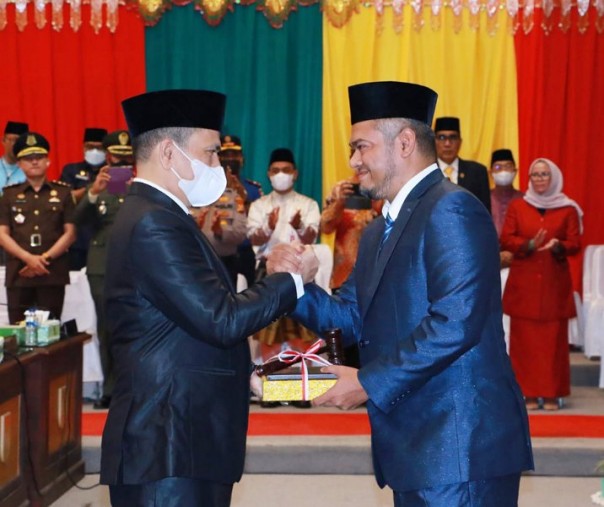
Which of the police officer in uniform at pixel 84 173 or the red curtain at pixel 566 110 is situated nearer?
the police officer in uniform at pixel 84 173

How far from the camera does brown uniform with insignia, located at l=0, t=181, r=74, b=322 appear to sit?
5.71 m

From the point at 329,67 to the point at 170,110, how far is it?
5.74m

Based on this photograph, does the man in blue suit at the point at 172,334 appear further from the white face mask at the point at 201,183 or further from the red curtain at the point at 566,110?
the red curtain at the point at 566,110

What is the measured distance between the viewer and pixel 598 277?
21.7 feet

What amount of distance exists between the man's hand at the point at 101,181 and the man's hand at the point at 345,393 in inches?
142

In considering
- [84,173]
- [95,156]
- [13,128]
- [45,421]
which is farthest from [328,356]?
[13,128]

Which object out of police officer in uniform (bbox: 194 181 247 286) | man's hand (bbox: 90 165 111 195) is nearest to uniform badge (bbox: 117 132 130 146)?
man's hand (bbox: 90 165 111 195)

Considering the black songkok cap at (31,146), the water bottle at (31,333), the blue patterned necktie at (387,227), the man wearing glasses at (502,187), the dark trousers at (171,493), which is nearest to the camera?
the dark trousers at (171,493)

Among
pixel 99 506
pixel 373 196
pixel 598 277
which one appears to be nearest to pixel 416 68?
pixel 598 277

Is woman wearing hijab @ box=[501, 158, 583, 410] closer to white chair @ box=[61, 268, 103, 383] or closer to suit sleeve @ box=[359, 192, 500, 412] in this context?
white chair @ box=[61, 268, 103, 383]

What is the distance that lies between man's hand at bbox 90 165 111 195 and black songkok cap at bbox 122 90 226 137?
325 cm

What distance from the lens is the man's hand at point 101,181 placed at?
5.44 meters

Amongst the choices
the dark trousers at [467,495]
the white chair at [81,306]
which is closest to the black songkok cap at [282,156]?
the white chair at [81,306]

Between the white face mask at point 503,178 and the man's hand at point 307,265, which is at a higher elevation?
the white face mask at point 503,178
